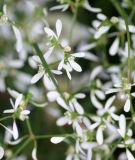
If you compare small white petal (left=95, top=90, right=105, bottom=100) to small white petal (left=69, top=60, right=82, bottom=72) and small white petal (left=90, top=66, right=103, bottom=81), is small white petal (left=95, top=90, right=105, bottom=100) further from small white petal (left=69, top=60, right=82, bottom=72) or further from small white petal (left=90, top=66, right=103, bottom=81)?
small white petal (left=69, top=60, right=82, bottom=72)

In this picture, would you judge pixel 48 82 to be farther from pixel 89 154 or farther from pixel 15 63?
pixel 15 63

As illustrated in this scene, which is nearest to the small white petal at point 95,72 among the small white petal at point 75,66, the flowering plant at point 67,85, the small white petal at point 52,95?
the flowering plant at point 67,85

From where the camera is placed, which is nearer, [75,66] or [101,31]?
[75,66]

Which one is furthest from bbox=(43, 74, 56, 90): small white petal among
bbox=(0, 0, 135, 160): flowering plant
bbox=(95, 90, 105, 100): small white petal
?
bbox=(95, 90, 105, 100): small white petal

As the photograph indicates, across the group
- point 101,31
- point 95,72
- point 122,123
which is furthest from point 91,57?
point 122,123

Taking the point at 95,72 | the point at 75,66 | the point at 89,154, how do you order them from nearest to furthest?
the point at 75,66
the point at 89,154
the point at 95,72

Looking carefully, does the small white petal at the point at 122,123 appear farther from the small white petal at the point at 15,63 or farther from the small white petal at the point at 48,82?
the small white petal at the point at 15,63

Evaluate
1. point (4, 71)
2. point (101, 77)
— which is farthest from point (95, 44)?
point (4, 71)

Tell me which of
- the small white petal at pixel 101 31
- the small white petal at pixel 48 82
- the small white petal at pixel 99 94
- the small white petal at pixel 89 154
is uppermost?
the small white petal at pixel 101 31

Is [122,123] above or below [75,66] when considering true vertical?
below

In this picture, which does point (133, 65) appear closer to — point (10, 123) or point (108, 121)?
point (108, 121)

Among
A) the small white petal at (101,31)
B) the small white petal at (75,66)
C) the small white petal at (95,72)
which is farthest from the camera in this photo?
the small white petal at (95,72)
